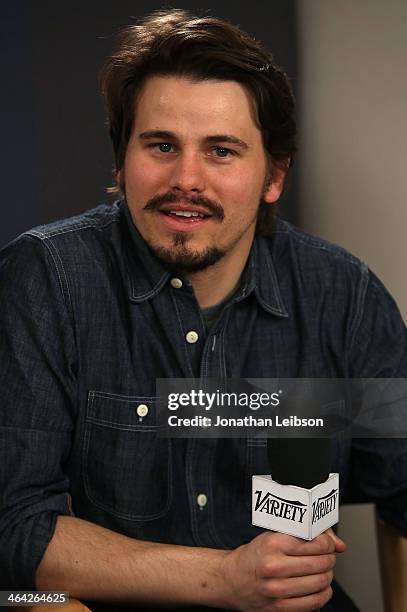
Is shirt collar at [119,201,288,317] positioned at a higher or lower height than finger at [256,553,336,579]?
higher

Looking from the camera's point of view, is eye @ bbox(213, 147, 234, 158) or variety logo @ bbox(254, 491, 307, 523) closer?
variety logo @ bbox(254, 491, 307, 523)

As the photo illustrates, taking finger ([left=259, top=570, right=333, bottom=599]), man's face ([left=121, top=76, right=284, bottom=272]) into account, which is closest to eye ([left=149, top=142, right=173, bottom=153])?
man's face ([left=121, top=76, right=284, bottom=272])

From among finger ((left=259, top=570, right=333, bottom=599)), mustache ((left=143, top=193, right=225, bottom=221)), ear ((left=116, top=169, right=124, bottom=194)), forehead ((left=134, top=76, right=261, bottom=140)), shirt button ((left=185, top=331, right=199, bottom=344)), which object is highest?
forehead ((left=134, top=76, right=261, bottom=140))

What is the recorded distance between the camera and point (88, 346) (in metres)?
1.26

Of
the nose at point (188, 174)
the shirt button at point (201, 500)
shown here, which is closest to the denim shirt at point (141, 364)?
the shirt button at point (201, 500)

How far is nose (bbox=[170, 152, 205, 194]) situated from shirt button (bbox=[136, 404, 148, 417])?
32 cm

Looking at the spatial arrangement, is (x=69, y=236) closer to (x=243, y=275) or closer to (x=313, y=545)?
(x=243, y=275)

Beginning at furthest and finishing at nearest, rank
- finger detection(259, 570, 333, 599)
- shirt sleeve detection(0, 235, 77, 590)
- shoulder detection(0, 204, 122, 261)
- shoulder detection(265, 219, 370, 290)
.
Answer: shoulder detection(265, 219, 370, 290) → shoulder detection(0, 204, 122, 261) → shirt sleeve detection(0, 235, 77, 590) → finger detection(259, 570, 333, 599)

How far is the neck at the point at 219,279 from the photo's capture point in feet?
4.44

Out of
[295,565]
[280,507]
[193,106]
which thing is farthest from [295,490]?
[193,106]

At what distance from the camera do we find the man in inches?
46.5

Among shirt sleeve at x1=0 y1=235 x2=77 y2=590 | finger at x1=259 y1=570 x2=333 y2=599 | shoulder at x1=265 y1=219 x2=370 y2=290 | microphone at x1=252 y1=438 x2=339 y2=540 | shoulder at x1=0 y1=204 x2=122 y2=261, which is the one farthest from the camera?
shoulder at x1=265 y1=219 x2=370 y2=290

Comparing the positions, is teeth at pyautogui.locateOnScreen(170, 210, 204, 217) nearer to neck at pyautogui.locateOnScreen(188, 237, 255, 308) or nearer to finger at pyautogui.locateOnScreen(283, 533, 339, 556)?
neck at pyautogui.locateOnScreen(188, 237, 255, 308)

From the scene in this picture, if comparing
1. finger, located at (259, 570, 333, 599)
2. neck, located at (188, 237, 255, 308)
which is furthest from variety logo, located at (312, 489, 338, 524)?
neck, located at (188, 237, 255, 308)
